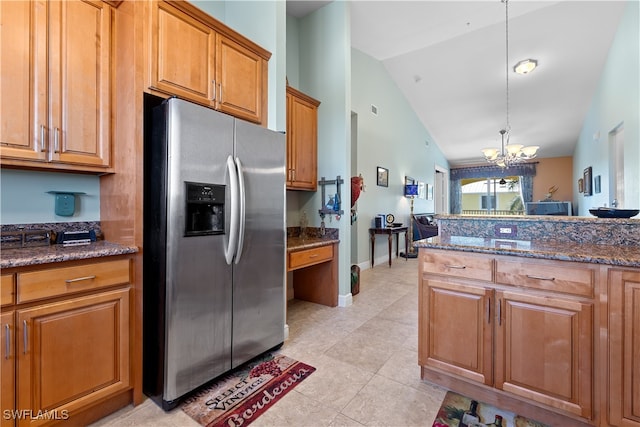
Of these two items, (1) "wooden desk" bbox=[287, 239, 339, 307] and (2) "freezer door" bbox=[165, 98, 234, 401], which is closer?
(2) "freezer door" bbox=[165, 98, 234, 401]

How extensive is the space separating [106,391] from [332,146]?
9.44ft

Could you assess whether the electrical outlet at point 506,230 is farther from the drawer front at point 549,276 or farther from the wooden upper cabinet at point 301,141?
the wooden upper cabinet at point 301,141

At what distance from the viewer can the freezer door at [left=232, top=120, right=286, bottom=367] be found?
1.93 m

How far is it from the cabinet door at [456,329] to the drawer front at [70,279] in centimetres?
181

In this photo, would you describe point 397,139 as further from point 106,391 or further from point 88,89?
point 106,391

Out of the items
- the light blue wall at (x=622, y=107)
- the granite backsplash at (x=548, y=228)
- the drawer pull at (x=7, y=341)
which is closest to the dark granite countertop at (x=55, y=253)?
the drawer pull at (x=7, y=341)

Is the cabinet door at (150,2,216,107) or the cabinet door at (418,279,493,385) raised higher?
the cabinet door at (150,2,216,107)

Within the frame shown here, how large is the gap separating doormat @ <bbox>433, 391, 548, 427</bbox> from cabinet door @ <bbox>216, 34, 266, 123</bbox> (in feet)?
7.62

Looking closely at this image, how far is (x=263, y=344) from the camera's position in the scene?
212 cm

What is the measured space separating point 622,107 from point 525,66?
62.8 inches

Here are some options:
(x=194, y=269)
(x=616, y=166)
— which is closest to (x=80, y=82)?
(x=194, y=269)

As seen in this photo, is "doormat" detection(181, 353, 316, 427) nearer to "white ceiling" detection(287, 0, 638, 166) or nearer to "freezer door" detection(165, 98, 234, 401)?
"freezer door" detection(165, 98, 234, 401)

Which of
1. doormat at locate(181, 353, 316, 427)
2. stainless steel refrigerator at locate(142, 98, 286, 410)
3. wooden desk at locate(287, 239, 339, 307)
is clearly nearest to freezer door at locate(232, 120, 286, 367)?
stainless steel refrigerator at locate(142, 98, 286, 410)

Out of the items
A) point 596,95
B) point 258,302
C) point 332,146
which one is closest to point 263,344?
point 258,302
